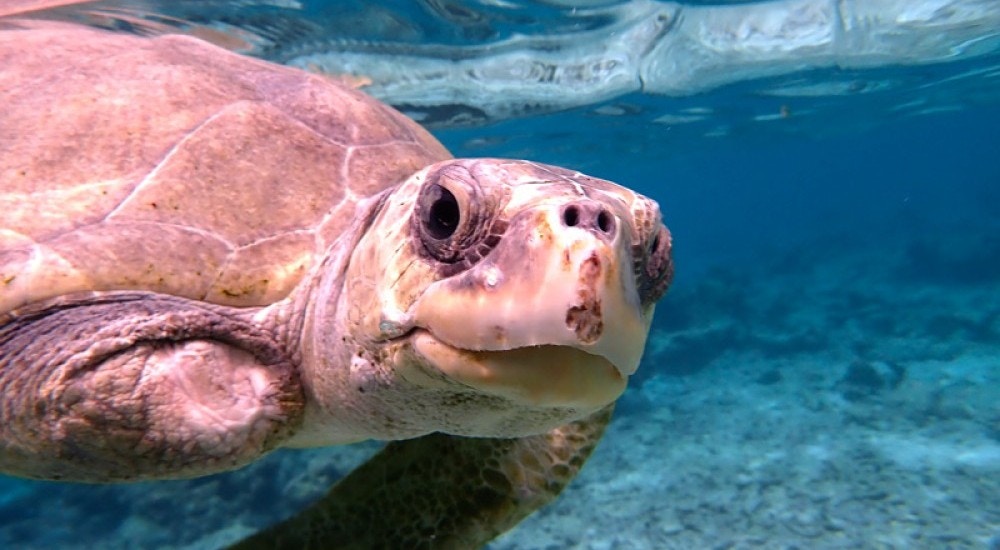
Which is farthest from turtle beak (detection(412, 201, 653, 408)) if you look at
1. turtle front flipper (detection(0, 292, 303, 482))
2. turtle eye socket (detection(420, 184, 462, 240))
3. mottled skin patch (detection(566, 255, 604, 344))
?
turtle front flipper (detection(0, 292, 303, 482))

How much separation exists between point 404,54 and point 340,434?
9518mm

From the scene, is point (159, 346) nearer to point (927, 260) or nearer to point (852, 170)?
point (927, 260)

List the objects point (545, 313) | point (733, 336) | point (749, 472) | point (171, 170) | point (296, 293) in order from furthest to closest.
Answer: point (733, 336) → point (749, 472) → point (171, 170) → point (296, 293) → point (545, 313)

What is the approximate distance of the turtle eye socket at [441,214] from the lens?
1.64 meters

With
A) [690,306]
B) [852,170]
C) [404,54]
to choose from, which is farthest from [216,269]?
[852,170]

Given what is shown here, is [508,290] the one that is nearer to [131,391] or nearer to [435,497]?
[131,391]

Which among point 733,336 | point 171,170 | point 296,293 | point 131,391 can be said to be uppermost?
point 171,170

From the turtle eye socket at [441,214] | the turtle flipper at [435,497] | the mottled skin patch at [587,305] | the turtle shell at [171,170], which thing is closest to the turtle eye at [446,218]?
the turtle eye socket at [441,214]

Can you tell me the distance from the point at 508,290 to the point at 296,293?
3.82ft

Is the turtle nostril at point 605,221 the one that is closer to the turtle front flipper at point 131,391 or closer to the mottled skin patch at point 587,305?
the mottled skin patch at point 587,305

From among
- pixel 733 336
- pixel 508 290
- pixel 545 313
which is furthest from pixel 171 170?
pixel 733 336

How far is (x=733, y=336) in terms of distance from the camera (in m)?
16.2

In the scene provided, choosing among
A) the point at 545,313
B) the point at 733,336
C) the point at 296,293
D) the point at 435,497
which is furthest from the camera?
the point at 733,336

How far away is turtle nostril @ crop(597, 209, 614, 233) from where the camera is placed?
1479mm
